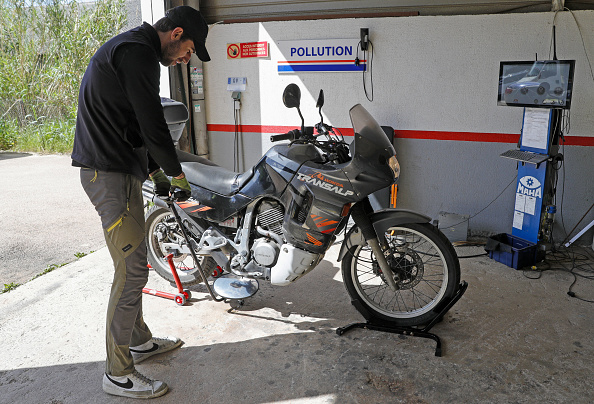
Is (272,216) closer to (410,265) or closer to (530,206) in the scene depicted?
(410,265)

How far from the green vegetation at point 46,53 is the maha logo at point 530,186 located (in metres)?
8.33

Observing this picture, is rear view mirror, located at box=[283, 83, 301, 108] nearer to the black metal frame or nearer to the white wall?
the black metal frame

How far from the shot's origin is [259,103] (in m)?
5.51

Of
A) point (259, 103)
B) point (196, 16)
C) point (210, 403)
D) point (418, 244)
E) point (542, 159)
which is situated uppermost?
point (196, 16)

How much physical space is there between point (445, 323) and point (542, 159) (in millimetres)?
1675

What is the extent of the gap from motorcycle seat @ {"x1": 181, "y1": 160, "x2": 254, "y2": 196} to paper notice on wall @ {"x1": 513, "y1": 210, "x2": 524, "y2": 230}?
2.49 meters

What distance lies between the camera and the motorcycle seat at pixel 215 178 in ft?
11.3

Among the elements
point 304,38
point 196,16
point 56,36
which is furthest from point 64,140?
point 196,16

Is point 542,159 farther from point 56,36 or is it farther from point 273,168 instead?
point 56,36

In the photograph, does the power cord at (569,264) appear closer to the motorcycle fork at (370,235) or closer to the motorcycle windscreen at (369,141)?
the motorcycle fork at (370,235)

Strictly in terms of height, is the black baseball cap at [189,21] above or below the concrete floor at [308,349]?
above

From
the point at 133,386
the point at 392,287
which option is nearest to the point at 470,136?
the point at 392,287

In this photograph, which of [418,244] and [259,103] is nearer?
[418,244]

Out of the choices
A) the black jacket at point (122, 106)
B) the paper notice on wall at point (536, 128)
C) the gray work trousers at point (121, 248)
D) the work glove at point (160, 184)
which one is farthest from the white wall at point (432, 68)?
the gray work trousers at point (121, 248)
